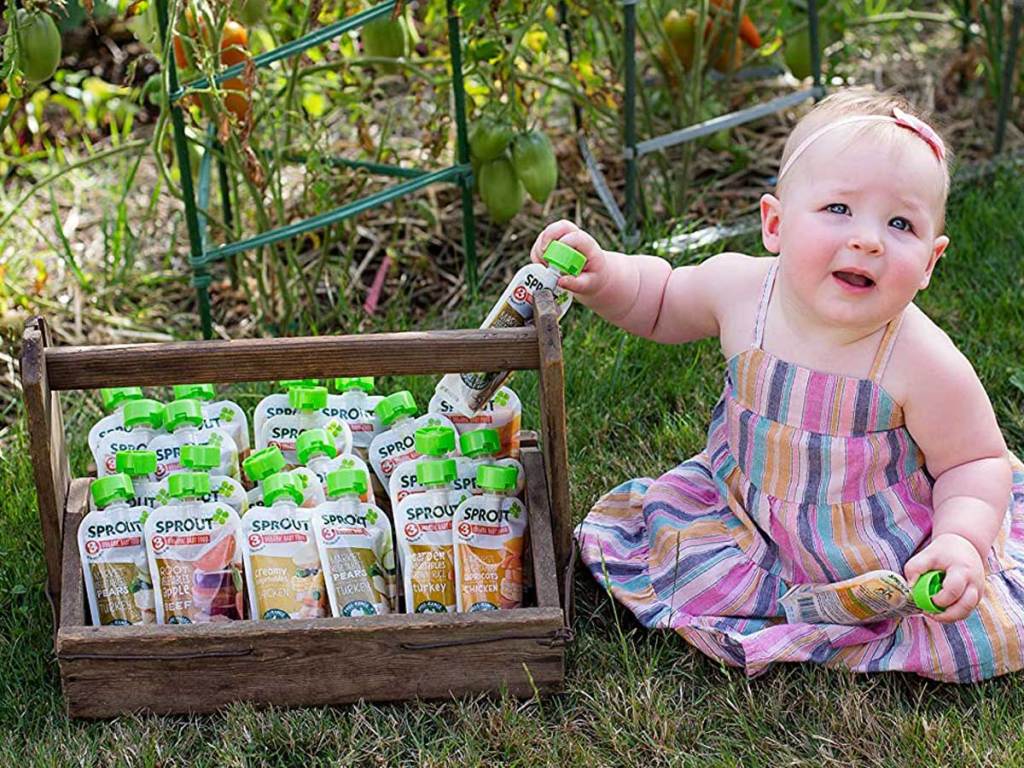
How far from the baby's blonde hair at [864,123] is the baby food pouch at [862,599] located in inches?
17.0

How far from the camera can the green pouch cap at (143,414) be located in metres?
1.89

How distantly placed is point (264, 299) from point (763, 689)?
1.32m

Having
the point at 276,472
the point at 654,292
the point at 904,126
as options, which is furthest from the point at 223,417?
the point at 904,126

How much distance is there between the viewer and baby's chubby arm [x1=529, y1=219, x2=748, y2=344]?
6.33 feet

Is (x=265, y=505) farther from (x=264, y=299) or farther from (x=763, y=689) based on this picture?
(x=264, y=299)

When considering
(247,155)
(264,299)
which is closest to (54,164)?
(264,299)

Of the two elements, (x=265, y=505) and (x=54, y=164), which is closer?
(x=265, y=505)

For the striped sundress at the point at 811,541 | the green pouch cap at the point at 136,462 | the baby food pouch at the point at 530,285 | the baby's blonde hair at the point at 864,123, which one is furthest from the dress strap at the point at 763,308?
the green pouch cap at the point at 136,462

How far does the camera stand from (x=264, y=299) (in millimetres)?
2705

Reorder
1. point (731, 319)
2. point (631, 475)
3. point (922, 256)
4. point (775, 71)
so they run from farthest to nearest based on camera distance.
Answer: point (775, 71)
point (631, 475)
point (731, 319)
point (922, 256)

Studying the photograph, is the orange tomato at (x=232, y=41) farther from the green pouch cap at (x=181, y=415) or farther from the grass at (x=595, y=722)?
the grass at (x=595, y=722)

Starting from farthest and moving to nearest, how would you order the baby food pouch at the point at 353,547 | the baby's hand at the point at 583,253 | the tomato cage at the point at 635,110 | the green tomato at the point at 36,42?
1. the tomato cage at the point at 635,110
2. the green tomato at the point at 36,42
3. the baby's hand at the point at 583,253
4. the baby food pouch at the point at 353,547

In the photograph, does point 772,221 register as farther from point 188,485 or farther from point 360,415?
point 188,485

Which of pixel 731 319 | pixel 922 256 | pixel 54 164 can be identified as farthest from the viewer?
pixel 54 164
